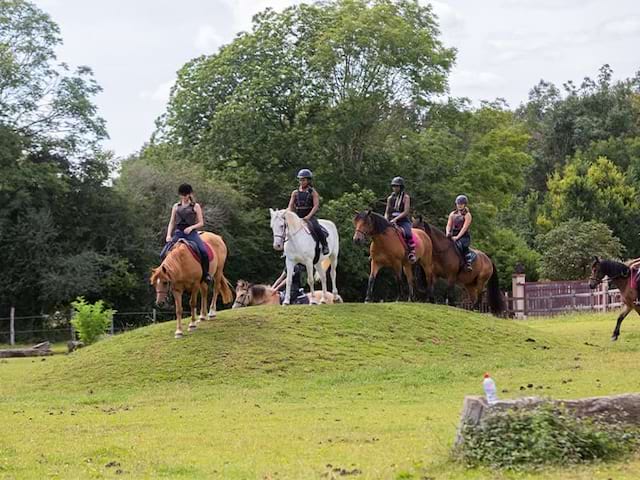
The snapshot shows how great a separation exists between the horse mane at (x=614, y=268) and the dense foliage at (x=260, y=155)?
20358mm

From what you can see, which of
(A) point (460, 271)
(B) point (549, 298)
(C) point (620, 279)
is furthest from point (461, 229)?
(B) point (549, 298)

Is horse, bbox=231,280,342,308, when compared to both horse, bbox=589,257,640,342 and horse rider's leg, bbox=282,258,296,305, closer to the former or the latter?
horse rider's leg, bbox=282,258,296,305

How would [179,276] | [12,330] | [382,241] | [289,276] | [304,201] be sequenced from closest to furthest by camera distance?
[179,276], [304,201], [289,276], [382,241], [12,330]

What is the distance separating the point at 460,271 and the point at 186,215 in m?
8.13

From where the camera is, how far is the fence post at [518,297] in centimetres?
4422

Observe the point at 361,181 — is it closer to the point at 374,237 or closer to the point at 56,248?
the point at 56,248

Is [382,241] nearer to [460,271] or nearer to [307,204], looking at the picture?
[307,204]

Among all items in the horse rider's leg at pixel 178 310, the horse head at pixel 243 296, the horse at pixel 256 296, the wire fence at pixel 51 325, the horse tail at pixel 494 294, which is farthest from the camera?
the wire fence at pixel 51 325

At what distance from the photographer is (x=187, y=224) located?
2081 centimetres

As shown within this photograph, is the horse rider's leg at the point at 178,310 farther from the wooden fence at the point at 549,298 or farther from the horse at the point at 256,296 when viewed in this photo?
the wooden fence at the point at 549,298

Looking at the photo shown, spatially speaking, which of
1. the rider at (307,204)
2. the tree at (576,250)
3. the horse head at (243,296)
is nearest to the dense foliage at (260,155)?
the tree at (576,250)

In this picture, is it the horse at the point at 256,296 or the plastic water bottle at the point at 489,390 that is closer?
the plastic water bottle at the point at 489,390

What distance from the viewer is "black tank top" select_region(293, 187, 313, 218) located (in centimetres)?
2231

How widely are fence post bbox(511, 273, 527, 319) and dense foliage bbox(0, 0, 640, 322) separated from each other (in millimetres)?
5271
